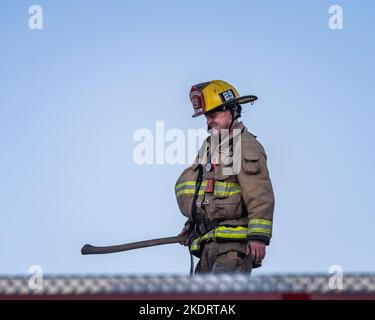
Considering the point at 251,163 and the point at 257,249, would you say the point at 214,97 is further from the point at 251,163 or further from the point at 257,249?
the point at 257,249

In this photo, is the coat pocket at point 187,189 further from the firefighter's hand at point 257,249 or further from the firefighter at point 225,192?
the firefighter's hand at point 257,249

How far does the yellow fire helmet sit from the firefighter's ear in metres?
0.54

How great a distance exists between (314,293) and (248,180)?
3.65 metres

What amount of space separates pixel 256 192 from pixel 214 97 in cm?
89

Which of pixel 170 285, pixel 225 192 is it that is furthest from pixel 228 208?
pixel 170 285

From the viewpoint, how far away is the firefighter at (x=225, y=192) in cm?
759

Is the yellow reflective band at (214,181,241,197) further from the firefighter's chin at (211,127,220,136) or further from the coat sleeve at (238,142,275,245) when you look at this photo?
the firefighter's chin at (211,127,220,136)

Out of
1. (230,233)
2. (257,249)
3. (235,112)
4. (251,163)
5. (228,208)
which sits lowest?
(257,249)

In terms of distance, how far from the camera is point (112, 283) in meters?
4.09

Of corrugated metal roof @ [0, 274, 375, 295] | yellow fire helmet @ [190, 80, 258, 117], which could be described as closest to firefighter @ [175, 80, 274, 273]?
yellow fire helmet @ [190, 80, 258, 117]

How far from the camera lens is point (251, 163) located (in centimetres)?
765
